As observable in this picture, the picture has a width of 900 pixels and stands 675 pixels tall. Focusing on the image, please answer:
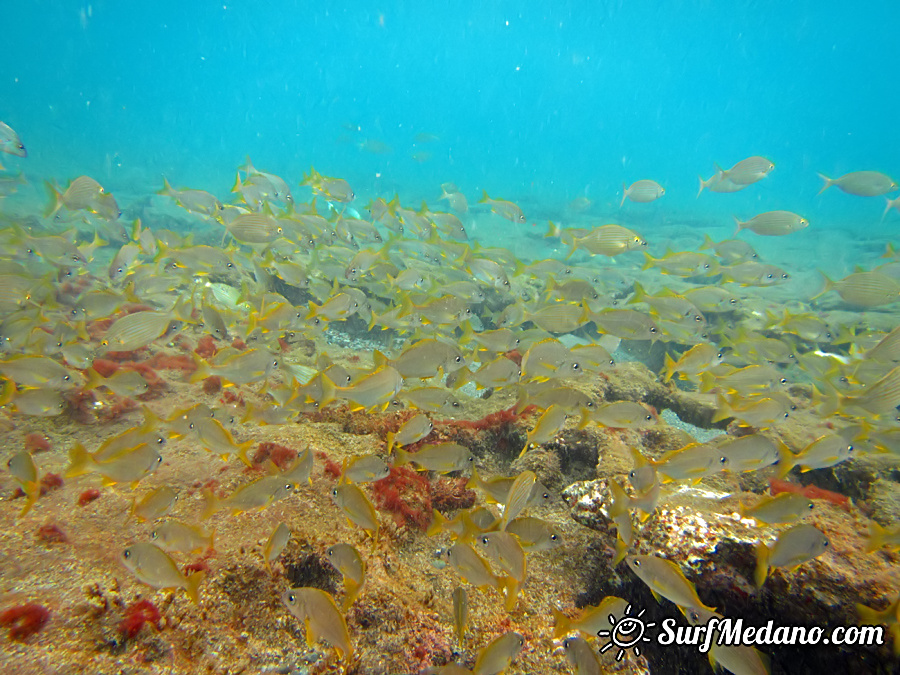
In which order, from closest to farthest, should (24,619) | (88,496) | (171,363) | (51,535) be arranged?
(24,619), (51,535), (88,496), (171,363)

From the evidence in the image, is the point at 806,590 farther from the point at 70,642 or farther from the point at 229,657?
the point at 70,642

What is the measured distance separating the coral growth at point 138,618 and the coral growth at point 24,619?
1.31 feet

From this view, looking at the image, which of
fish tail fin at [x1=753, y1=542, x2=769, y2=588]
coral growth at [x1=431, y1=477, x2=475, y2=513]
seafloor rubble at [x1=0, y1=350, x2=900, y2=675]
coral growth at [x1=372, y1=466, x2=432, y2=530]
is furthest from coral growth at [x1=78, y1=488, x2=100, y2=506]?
fish tail fin at [x1=753, y1=542, x2=769, y2=588]

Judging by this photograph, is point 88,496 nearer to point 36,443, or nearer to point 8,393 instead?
point 8,393

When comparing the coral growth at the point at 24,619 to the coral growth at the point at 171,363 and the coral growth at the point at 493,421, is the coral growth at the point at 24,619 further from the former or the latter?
the coral growth at the point at 171,363

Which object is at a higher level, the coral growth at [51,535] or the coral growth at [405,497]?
the coral growth at [51,535]

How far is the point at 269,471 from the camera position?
11.6 feet

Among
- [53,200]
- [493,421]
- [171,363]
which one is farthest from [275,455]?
[53,200]

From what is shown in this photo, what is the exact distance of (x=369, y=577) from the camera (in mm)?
3018

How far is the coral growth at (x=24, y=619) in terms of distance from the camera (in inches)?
85.3

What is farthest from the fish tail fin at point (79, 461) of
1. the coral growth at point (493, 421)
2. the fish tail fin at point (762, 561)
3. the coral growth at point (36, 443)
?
the fish tail fin at point (762, 561)

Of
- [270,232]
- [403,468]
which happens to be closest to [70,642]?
[403,468]

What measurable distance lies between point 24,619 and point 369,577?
6.60 feet

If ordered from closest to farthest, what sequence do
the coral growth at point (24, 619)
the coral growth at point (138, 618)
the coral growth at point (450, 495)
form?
the coral growth at point (24, 619) → the coral growth at point (138, 618) → the coral growth at point (450, 495)
